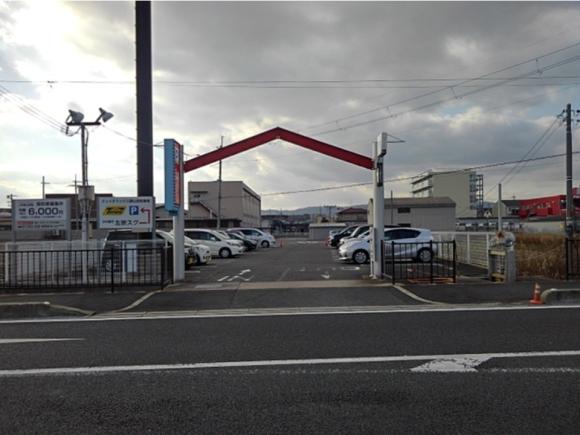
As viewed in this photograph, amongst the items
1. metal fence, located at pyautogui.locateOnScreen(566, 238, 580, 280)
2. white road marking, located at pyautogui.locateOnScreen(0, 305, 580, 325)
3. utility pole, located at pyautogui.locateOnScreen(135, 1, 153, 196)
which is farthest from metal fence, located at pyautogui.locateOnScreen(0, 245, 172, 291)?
metal fence, located at pyautogui.locateOnScreen(566, 238, 580, 280)

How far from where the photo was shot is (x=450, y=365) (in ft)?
18.2

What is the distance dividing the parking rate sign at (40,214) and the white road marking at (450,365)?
1218cm

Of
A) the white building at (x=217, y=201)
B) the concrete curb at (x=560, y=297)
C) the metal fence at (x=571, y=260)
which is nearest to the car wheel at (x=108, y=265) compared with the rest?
the concrete curb at (x=560, y=297)

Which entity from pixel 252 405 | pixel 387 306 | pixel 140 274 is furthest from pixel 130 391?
pixel 140 274

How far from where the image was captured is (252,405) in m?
4.42

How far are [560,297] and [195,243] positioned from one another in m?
Result: 15.0

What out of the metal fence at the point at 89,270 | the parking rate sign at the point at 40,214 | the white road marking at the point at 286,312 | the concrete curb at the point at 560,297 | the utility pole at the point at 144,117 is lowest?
the white road marking at the point at 286,312

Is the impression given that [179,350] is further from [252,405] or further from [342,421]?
[342,421]

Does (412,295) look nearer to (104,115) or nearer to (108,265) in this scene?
(108,265)

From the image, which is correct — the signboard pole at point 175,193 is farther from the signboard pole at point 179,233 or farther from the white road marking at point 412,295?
the white road marking at point 412,295

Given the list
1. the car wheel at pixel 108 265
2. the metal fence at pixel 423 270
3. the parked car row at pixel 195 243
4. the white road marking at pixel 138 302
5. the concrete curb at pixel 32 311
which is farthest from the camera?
the parked car row at pixel 195 243

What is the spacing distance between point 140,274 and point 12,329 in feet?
15.6

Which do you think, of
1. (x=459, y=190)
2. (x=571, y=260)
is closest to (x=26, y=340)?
(x=571, y=260)

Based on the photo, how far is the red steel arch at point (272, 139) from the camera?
14.6 meters
